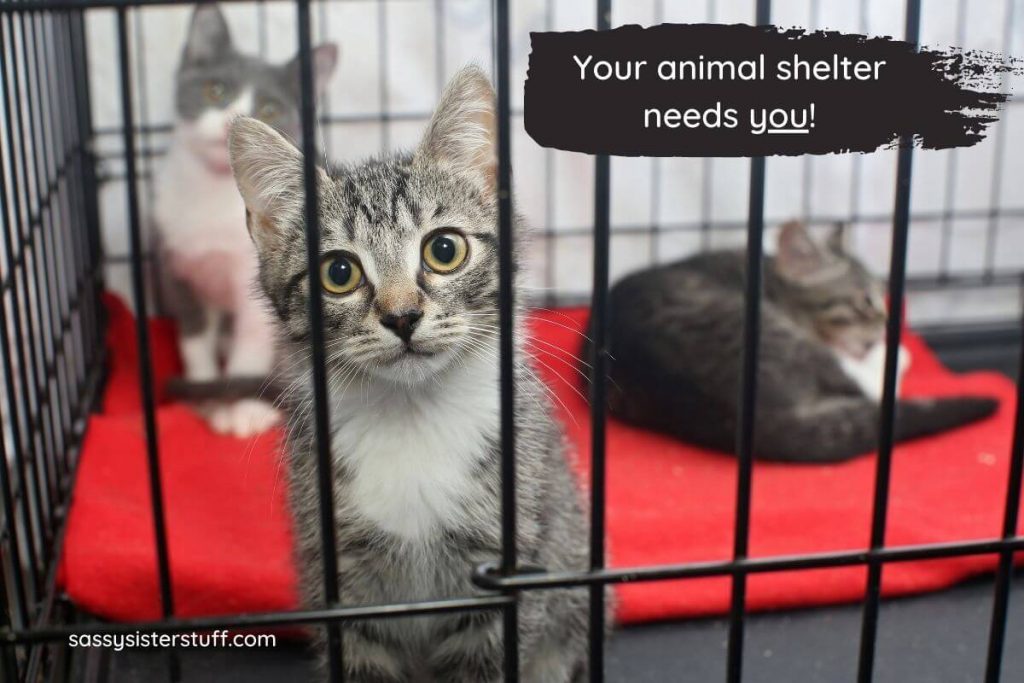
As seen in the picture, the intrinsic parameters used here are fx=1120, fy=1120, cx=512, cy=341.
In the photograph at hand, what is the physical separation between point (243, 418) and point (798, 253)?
1.19m

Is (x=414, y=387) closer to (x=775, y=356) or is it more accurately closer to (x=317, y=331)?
(x=317, y=331)

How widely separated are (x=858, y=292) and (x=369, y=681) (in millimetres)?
1497

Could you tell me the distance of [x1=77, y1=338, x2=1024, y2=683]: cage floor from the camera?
1.45 metres

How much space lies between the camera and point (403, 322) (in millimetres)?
1100

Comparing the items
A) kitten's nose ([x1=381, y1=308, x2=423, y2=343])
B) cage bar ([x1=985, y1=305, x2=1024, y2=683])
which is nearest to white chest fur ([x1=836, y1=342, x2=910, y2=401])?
cage bar ([x1=985, y1=305, x2=1024, y2=683])

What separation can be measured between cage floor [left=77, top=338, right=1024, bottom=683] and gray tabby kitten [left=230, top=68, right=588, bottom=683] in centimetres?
30

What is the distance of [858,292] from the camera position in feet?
7.67

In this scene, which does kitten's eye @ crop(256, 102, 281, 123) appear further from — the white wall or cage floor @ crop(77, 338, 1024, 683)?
cage floor @ crop(77, 338, 1024, 683)

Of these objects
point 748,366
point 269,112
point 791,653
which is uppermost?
point 269,112

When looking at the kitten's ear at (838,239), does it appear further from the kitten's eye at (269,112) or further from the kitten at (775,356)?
the kitten's eye at (269,112)

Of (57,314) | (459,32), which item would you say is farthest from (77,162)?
(459,32)

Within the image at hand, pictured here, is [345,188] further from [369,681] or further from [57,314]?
[57,314]

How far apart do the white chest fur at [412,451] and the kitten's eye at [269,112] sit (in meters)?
1.15

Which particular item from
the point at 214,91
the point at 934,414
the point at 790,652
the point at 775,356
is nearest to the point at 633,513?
the point at 790,652
